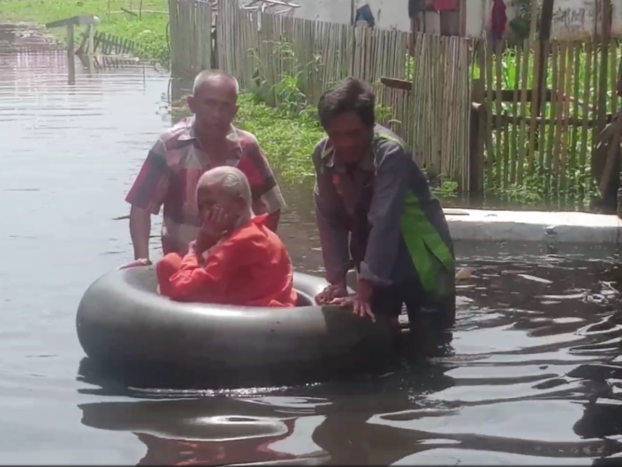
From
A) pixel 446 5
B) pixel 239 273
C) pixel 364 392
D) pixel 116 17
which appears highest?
pixel 446 5

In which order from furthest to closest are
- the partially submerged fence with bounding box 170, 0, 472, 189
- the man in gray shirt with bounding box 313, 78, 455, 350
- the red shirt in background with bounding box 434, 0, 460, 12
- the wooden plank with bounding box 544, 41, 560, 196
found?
the red shirt in background with bounding box 434, 0, 460, 12 < the partially submerged fence with bounding box 170, 0, 472, 189 < the wooden plank with bounding box 544, 41, 560, 196 < the man in gray shirt with bounding box 313, 78, 455, 350

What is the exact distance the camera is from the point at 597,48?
11477mm

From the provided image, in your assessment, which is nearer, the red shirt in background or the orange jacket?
the orange jacket

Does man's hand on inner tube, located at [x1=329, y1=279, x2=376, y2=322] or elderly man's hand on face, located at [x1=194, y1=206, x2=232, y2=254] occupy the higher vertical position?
elderly man's hand on face, located at [x1=194, y1=206, x2=232, y2=254]

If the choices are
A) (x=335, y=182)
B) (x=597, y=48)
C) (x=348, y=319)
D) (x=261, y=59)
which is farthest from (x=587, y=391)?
(x=261, y=59)

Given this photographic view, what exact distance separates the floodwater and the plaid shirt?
0.97 meters

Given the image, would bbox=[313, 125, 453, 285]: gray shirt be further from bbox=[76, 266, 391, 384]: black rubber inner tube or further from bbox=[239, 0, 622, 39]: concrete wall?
bbox=[239, 0, 622, 39]: concrete wall

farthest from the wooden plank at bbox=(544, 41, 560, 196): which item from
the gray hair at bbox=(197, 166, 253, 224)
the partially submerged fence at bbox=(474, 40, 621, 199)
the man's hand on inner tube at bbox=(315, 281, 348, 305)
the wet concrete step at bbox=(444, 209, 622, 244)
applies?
the gray hair at bbox=(197, 166, 253, 224)

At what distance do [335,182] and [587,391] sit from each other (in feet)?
5.60

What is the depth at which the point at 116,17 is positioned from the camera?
50.0 m

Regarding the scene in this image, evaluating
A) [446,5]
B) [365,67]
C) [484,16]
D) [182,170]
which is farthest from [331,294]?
[484,16]

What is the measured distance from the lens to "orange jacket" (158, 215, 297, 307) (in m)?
6.11

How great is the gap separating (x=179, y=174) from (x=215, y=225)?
0.91m

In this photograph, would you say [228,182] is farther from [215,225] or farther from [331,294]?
[331,294]
